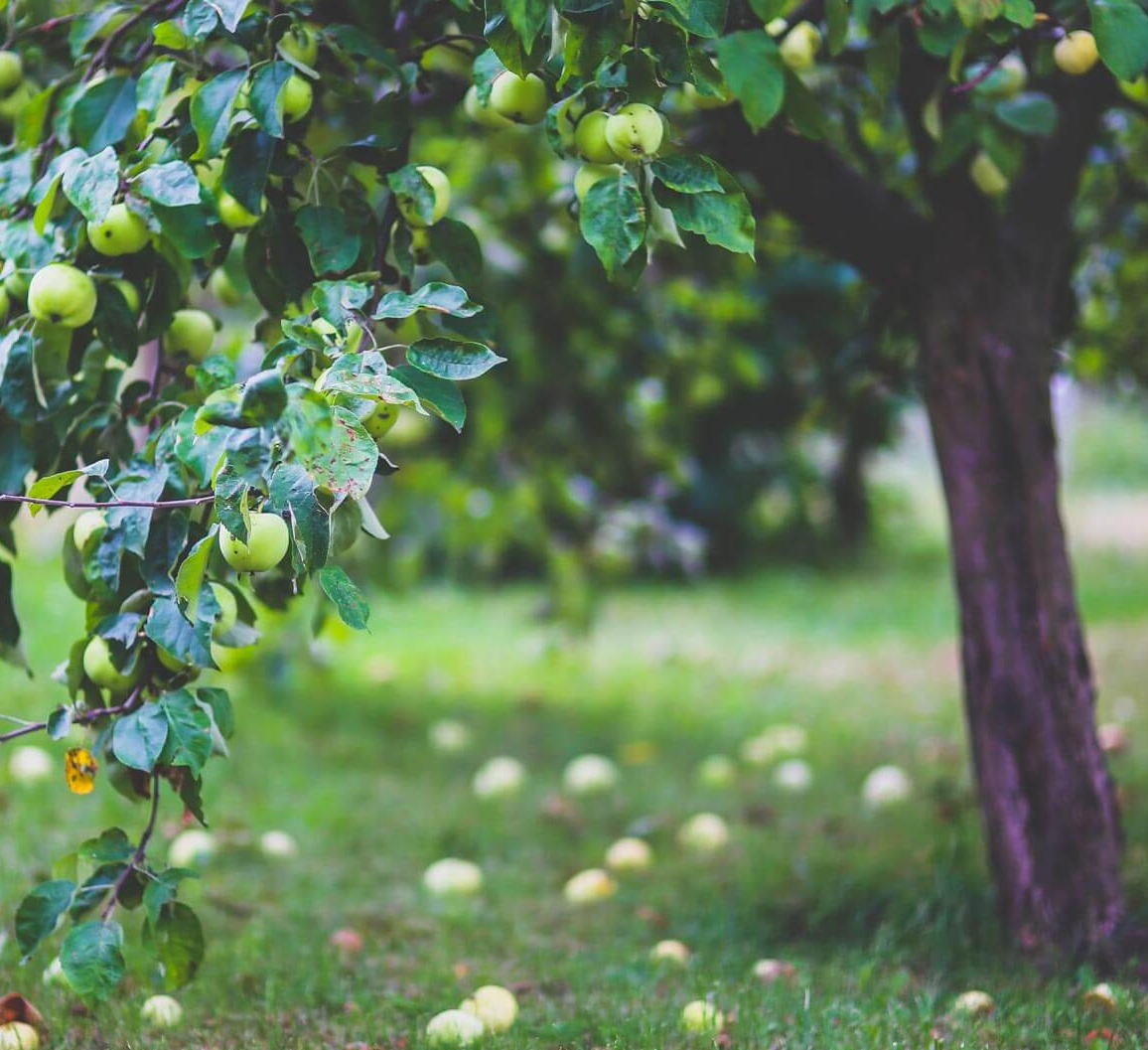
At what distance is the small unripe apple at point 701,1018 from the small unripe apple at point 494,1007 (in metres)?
0.24

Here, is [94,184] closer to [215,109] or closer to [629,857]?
[215,109]

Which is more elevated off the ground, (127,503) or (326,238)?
(326,238)

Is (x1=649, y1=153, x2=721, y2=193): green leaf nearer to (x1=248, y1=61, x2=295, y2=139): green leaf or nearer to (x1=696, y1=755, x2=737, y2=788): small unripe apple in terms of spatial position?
(x1=248, y1=61, x2=295, y2=139): green leaf

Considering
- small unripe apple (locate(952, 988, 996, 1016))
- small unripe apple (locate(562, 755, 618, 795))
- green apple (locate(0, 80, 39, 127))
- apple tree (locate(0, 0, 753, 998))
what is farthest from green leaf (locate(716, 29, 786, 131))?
small unripe apple (locate(562, 755, 618, 795))

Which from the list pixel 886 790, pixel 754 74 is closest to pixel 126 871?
pixel 754 74

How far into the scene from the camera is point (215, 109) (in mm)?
1193

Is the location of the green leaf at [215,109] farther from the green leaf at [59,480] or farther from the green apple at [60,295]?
the green leaf at [59,480]

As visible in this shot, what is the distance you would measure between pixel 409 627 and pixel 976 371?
13.0ft

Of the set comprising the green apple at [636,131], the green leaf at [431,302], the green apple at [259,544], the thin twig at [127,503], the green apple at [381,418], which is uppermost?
the green apple at [636,131]

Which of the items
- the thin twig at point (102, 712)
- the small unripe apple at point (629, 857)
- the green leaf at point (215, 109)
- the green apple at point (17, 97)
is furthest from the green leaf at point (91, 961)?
the small unripe apple at point (629, 857)

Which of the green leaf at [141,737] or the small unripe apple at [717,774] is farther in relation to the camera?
the small unripe apple at [717,774]

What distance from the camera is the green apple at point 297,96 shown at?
127 centimetres

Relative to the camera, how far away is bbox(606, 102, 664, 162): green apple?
1.18m

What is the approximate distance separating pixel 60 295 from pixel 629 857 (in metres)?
1.80
